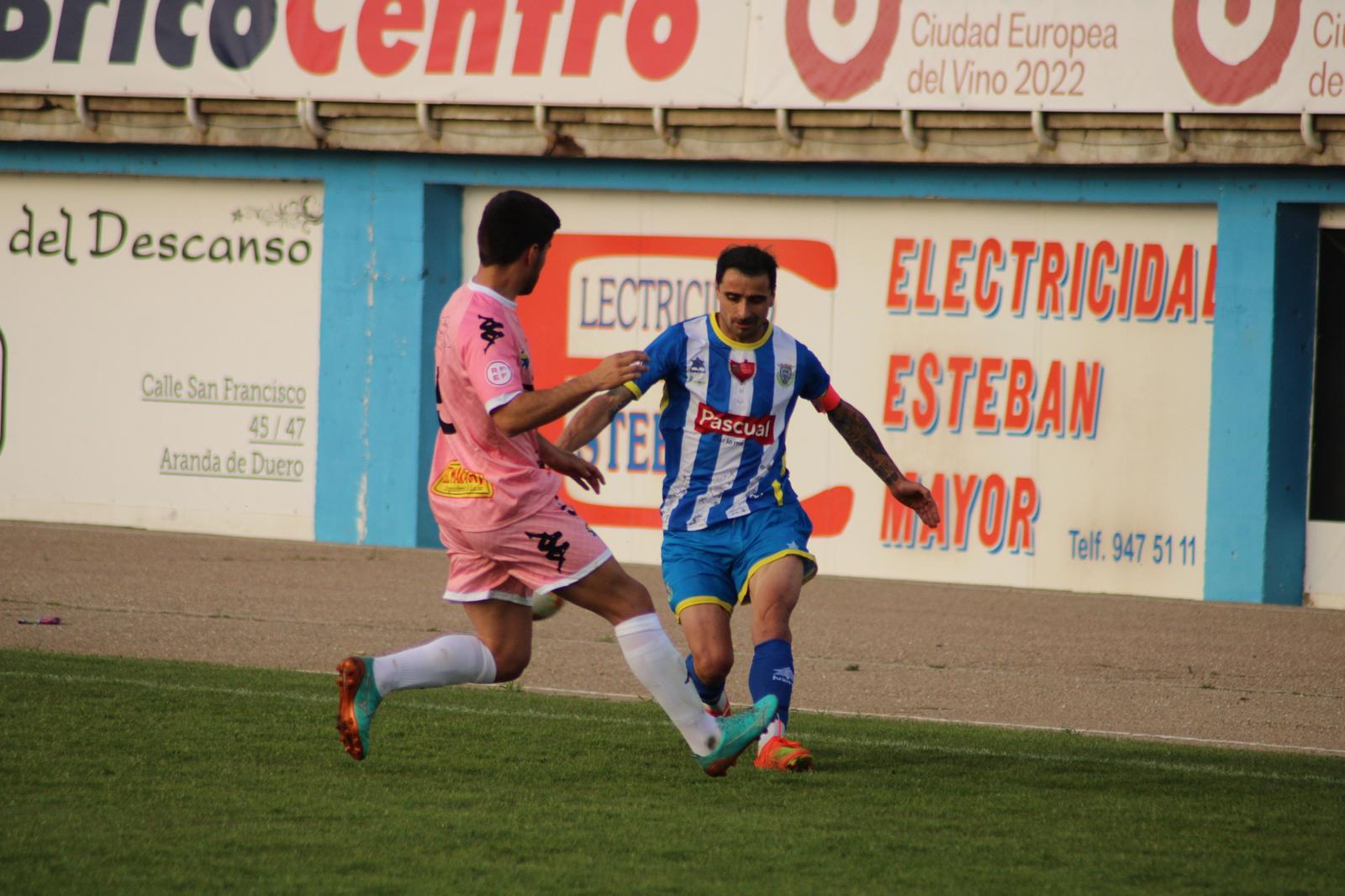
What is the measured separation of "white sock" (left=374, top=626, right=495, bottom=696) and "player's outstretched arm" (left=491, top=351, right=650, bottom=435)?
0.82 metres

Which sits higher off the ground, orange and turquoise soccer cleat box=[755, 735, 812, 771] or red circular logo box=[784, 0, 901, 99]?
red circular logo box=[784, 0, 901, 99]

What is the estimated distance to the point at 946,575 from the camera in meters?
14.9

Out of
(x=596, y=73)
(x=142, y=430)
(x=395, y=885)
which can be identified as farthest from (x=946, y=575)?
(x=395, y=885)

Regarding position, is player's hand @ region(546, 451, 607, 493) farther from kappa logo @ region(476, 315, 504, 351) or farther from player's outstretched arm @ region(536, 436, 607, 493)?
kappa logo @ region(476, 315, 504, 351)

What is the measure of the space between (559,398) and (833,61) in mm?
8930

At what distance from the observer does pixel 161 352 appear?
1719 centimetres

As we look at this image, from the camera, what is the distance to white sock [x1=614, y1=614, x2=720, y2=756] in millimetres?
6453

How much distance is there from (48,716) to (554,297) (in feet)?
29.9

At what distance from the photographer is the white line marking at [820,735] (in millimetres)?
7277

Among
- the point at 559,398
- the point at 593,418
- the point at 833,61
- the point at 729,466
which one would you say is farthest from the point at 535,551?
the point at 833,61

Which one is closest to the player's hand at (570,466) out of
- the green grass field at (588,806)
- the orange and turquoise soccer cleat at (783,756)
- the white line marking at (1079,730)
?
the green grass field at (588,806)

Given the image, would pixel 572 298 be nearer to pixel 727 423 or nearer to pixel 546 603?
pixel 727 423

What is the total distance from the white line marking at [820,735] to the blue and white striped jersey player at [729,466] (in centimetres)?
74

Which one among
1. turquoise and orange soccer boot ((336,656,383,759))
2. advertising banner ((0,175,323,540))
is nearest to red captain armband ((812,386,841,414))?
turquoise and orange soccer boot ((336,656,383,759))
